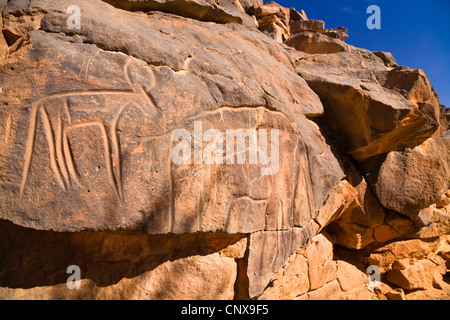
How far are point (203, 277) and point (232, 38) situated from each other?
2.40 metres

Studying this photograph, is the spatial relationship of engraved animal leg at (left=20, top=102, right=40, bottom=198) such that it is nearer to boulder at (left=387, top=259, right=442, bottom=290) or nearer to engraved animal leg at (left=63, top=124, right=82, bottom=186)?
engraved animal leg at (left=63, top=124, right=82, bottom=186)

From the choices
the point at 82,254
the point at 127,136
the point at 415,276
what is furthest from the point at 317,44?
the point at 82,254

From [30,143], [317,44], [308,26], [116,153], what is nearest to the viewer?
[30,143]

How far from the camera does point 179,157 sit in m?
A: 1.54

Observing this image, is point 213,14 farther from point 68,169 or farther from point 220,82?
point 68,169

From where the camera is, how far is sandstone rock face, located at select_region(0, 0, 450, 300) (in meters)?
1.30

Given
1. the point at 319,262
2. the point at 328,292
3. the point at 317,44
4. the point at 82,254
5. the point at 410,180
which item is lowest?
the point at 328,292

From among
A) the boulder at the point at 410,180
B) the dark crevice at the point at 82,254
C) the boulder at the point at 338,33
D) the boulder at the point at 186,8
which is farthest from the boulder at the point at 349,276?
the boulder at the point at 338,33

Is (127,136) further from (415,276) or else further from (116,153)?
(415,276)

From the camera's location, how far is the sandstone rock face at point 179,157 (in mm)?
→ 1302

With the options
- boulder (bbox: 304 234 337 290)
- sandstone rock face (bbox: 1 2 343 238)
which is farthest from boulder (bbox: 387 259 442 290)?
sandstone rock face (bbox: 1 2 343 238)

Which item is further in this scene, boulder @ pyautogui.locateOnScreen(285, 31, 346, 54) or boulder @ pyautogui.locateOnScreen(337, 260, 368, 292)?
boulder @ pyautogui.locateOnScreen(285, 31, 346, 54)

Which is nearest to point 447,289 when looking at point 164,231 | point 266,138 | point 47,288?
point 266,138

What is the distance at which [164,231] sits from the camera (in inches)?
57.6
